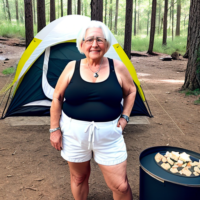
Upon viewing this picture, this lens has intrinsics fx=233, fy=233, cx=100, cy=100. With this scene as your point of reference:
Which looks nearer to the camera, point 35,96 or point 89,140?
point 89,140

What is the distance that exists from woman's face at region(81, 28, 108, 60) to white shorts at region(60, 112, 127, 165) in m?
0.49

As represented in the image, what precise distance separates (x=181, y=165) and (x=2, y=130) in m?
3.42

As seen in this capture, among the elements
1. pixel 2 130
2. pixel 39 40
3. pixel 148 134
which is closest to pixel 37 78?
pixel 39 40

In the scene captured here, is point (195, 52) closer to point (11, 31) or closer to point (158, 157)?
point (158, 157)

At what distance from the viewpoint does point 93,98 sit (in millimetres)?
1625

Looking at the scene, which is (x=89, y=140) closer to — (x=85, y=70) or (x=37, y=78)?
(x=85, y=70)

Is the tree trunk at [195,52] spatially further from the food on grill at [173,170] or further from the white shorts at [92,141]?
the white shorts at [92,141]

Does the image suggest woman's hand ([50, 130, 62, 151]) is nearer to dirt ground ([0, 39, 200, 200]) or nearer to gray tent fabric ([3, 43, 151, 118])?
dirt ground ([0, 39, 200, 200])

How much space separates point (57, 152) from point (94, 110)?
214cm

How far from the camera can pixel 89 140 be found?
1657mm

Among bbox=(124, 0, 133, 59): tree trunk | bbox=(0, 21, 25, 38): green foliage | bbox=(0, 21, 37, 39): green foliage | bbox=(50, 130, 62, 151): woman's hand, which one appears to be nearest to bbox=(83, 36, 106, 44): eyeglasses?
bbox=(50, 130, 62, 151): woman's hand

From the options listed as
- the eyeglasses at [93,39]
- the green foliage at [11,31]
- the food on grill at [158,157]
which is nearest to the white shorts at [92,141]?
the food on grill at [158,157]

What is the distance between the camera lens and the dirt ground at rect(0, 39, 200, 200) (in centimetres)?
268

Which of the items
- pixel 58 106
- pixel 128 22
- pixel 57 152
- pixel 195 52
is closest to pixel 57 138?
pixel 58 106
